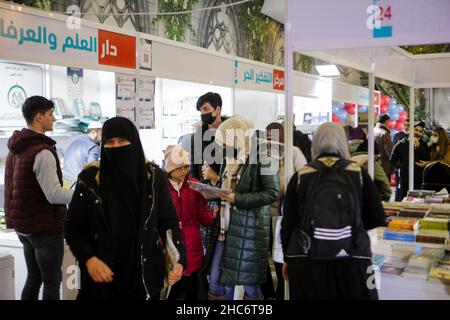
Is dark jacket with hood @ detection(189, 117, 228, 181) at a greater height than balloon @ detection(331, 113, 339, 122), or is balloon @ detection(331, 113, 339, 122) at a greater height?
balloon @ detection(331, 113, 339, 122)

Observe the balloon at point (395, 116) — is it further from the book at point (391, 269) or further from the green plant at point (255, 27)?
the book at point (391, 269)

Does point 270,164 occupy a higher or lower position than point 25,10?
lower

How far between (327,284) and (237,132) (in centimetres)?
110

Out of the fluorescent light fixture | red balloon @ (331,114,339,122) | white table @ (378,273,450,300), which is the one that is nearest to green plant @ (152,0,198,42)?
red balloon @ (331,114,339,122)

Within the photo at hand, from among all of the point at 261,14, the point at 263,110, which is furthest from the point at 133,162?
the point at 261,14

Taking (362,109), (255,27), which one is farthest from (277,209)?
(362,109)

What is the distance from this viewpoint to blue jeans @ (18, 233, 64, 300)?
332cm

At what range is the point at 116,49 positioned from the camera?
13.2 ft

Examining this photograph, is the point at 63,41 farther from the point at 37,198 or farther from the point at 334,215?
the point at 334,215

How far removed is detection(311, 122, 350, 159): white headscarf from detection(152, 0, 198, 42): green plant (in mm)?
4724

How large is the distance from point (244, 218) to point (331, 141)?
83cm

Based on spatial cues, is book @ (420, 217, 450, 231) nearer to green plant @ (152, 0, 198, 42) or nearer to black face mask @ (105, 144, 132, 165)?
black face mask @ (105, 144, 132, 165)

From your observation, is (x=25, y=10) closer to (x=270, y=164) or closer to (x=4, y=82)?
(x=4, y=82)

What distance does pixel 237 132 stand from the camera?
10.3 feet
